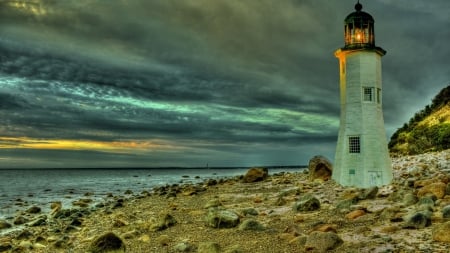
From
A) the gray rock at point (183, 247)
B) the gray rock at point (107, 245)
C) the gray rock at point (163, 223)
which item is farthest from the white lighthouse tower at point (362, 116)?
the gray rock at point (107, 245)

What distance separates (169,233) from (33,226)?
8768 mm

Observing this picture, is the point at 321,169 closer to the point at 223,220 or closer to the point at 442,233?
the point at 223,220

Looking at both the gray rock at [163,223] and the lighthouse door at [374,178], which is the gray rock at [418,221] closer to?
the gray rock at [163,223]

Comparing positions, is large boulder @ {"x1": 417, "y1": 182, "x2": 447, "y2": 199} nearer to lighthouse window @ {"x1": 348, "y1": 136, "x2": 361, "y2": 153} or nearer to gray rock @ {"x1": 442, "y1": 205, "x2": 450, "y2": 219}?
gray rock @ {"x1": 442, "y1": 205, "x2": 450, "y2": 219}

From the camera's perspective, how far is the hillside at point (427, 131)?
32812 mm

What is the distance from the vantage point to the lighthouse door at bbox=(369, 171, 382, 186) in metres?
17.6

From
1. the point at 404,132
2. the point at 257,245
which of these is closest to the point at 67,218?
→ the point at 257,245

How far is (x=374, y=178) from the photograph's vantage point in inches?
696

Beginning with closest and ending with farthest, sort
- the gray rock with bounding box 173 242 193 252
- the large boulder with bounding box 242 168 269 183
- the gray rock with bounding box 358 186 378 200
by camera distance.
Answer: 1. the gray rock with bounding box 173 242 193 252
2. the gray rock with bounding box 358 186 378 200
3. the large boulder with bounding box 242 168 269 183

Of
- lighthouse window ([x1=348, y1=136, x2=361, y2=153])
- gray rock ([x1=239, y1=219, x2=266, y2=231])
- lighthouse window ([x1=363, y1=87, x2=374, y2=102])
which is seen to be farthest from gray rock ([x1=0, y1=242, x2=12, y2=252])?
lighthouse window ([x1=363, y1=87, x2=374, y2=102])

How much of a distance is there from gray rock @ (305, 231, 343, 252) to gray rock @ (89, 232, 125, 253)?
4787 millimetres

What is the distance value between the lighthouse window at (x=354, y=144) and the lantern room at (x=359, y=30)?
444 cm

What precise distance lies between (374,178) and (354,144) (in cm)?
184


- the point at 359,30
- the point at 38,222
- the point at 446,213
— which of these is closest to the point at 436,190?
the point at 446,213
